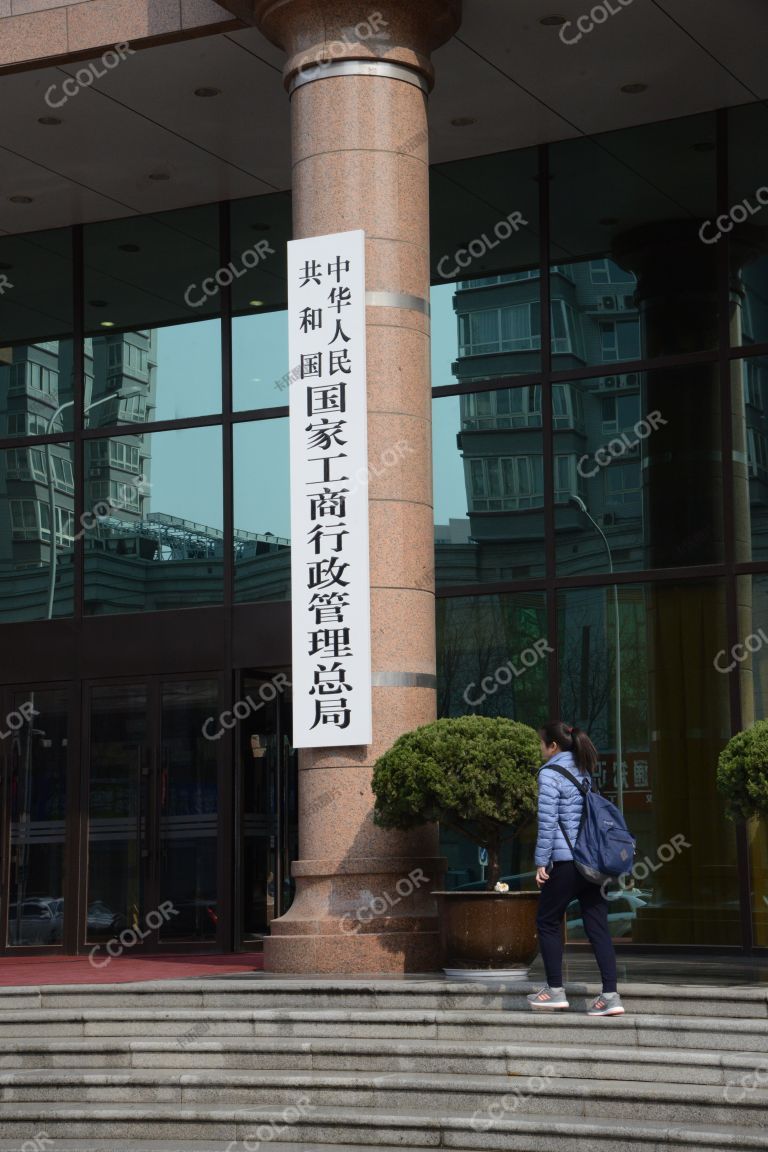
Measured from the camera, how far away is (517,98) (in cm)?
1541

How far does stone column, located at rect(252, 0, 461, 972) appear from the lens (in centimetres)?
1232

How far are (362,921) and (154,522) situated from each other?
263 inches

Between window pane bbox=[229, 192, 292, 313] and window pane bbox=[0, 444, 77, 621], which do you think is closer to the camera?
window pane bbox=[229, 192, 292, 313]

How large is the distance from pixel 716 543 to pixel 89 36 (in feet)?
24.0

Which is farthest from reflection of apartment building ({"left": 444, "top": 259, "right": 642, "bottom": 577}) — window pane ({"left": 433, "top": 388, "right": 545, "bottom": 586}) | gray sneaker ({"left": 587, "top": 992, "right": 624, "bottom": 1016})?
gray sneaker ({"left": 587, "top": 992, "right": 624, "bottom": 1016})

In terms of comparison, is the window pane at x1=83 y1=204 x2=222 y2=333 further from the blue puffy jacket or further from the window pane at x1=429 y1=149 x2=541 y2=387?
the blue puffy jacket

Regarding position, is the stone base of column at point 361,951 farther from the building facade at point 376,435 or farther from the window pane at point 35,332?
the window pane at point 35,332

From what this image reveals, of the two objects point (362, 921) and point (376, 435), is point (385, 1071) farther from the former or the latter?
point (376, 435)

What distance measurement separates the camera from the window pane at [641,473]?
15.5 metres

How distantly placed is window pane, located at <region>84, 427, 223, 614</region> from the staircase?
6.71m

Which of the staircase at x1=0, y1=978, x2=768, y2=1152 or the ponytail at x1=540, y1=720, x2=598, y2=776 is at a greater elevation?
the ponytail at x1=540, y1=720, x2=598, y2=776

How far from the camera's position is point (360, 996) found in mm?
10758

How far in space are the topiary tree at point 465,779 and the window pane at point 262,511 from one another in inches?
215

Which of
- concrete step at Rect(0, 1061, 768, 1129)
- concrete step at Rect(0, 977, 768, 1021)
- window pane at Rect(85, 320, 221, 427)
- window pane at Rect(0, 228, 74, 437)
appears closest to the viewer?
concrete step at Rect(0, 1061, 768, 1129)
